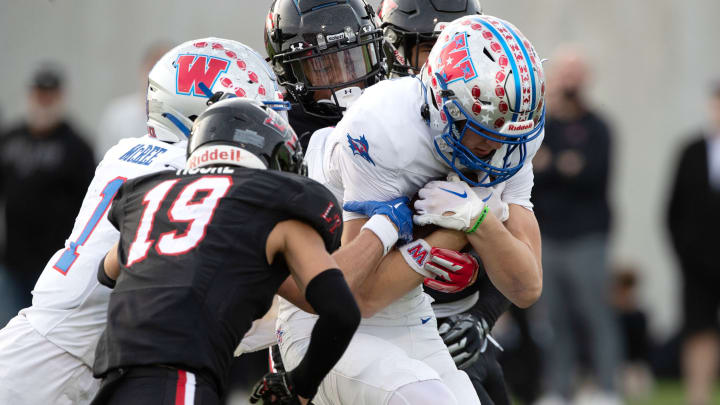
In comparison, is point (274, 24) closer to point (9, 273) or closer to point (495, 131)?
point (495, 131)

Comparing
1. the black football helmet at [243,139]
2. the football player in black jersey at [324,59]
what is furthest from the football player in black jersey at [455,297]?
the black football helmet at [243,139]

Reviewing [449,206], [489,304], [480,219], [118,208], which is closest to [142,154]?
[118,208]

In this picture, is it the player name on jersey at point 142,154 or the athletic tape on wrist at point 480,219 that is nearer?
the athletic tape on wrist at point 480,219

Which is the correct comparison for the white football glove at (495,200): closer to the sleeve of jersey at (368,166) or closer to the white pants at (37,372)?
the sleeve of jersey at (368,166)

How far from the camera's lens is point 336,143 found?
3.96 meters

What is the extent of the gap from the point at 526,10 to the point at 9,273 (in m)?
5.26

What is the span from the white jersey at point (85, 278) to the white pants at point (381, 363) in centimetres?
64

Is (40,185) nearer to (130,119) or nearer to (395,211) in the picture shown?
(130,119)

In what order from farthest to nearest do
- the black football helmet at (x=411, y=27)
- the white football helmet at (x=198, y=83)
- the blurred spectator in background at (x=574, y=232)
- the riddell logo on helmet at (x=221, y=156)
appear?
the blurred spectator in background at (x=574, y=232), the black football helmet at (x=411, y=27), the white football helmet at (x=198, y=83), the riddell logo on helmet at (x=221, y=156)

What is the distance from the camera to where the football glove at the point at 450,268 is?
3.79m

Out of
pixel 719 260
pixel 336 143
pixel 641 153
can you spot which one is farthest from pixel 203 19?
pixel 336 143

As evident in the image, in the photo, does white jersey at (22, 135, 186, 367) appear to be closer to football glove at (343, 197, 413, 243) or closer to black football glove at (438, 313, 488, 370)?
football glove at (343, 197, 413, 243)

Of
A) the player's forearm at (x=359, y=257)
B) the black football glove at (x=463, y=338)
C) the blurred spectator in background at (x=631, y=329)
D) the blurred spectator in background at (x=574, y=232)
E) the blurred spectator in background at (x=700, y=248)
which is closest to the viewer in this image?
the player's forearm at (x=359, y=257)

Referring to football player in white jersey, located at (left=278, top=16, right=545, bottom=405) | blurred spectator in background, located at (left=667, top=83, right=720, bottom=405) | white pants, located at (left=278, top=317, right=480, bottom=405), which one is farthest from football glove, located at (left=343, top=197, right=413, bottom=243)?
blurred spectator in background, located at (left=667, top=83, right=720, bottom=405)
